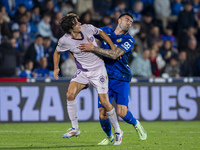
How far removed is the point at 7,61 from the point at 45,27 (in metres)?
2.15

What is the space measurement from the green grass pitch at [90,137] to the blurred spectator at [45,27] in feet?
11.3

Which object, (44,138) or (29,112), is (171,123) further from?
(44,138)

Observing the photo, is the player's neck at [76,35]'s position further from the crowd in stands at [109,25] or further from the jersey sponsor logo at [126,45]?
the crowd in stands at [109,25]

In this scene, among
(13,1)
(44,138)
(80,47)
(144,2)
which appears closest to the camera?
(80,47)

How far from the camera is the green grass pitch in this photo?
8.07 m

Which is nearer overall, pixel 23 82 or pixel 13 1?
pixel 23 82

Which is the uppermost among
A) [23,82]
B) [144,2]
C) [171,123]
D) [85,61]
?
[144,2]

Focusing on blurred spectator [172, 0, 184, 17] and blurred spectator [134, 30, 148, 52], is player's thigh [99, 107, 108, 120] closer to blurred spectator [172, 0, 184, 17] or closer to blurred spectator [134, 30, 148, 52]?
blurred spectator [134, 30, 148, 52]

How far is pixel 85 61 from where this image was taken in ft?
27.0

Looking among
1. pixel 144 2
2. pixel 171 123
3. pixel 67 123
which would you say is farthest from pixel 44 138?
pixel 144 2

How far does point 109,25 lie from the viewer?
51.1 feet

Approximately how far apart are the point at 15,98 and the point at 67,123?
1.45 meters

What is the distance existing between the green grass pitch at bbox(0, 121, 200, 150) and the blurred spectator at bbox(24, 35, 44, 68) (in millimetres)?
2219

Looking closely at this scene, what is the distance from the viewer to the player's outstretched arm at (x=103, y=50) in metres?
7.98
